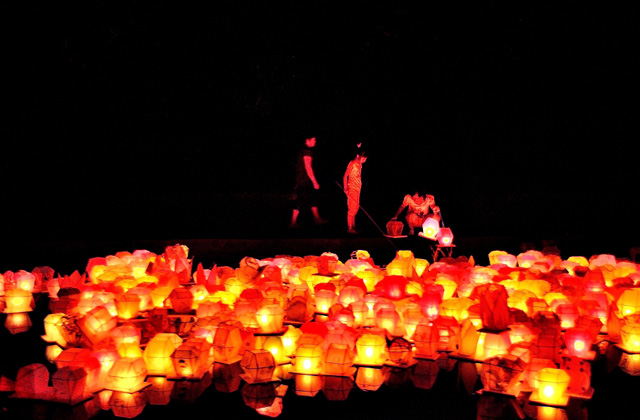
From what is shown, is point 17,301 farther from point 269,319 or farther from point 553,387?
point 553,387

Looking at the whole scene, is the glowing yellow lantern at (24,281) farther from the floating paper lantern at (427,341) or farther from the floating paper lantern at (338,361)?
the floating paper lantern at (427,341)

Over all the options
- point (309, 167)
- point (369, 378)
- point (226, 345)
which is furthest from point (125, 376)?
point (309, 167)

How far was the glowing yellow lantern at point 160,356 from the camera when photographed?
15.1 ft

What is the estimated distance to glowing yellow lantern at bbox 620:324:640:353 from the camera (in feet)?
17.5

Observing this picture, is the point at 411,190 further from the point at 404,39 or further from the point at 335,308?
the point at 335,308

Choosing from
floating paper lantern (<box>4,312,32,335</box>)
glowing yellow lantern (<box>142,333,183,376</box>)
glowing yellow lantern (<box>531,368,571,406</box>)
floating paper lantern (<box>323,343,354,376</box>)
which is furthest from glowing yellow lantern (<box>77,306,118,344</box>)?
glowing yellow lantern (<box>531,368,571,406</box>)

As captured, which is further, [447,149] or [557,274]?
[447,149]

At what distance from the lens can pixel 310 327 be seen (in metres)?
4.97

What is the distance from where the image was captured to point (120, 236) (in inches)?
430

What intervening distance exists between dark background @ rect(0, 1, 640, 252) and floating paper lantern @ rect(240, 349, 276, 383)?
770 cm

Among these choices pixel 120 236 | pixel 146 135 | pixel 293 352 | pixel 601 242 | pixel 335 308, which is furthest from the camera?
pixel 146 135

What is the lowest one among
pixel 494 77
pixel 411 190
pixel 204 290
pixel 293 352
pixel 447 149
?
pixel 293 352

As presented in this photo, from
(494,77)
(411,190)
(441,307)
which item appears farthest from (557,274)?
(494,77)

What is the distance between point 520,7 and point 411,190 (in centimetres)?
426
